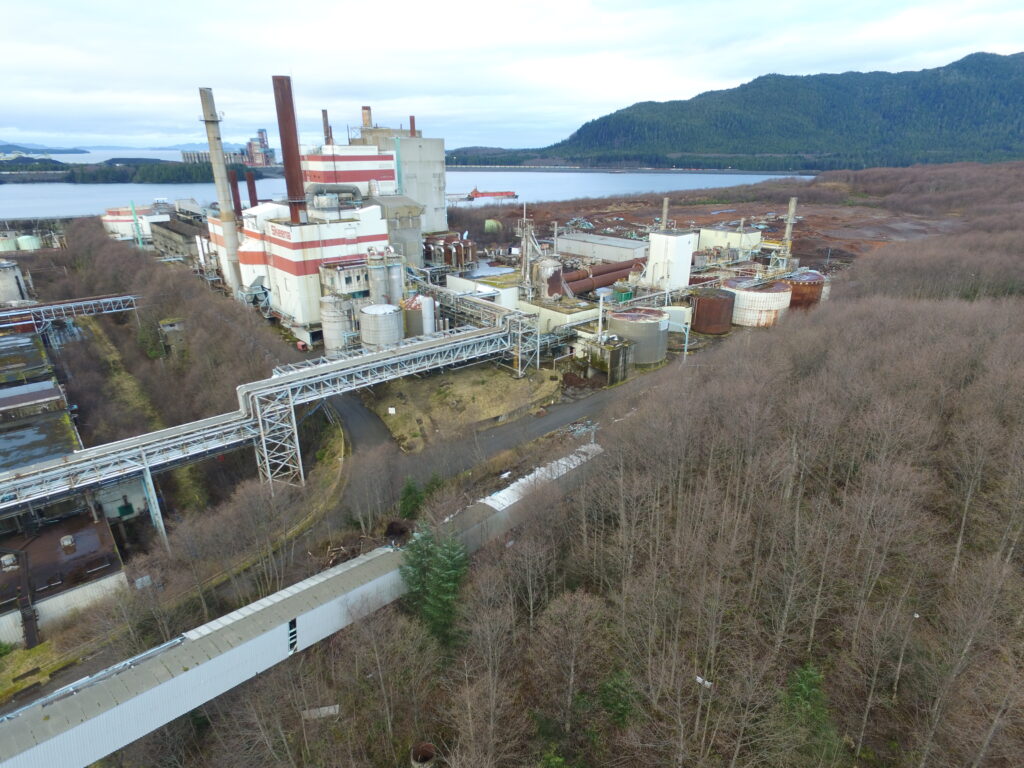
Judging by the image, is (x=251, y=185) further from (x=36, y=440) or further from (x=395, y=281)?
(x=36, y=440)

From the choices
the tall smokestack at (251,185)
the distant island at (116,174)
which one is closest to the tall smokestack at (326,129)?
the tall smokestack at (251,185)

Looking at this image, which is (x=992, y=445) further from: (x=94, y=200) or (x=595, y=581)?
(x=94, y=200)

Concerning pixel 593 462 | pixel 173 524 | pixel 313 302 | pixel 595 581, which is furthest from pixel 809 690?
pixel 313 302

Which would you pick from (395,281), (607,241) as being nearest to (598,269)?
(607,241)

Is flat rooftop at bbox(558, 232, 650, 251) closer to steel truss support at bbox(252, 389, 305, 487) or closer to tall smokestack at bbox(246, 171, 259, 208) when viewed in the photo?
tall smokestack at bbox(246, 171, 259, 208)

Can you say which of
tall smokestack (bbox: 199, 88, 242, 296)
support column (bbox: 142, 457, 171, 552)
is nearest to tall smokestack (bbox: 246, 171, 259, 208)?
tall smokestack (bbox: 199, 88, 242, 296)

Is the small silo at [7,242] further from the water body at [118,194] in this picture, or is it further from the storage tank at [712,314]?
the storage tank at [712,314]
